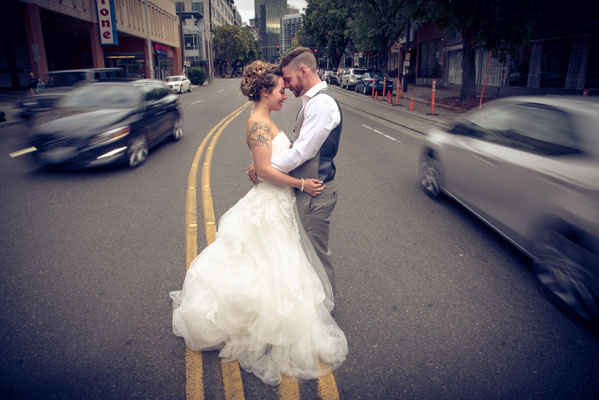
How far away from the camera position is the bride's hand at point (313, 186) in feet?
8.96

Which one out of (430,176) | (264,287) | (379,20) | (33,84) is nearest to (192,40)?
(379,20)

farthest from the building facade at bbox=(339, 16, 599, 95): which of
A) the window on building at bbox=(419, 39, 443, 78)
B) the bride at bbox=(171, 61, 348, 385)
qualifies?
the bride at bbox=(171, 61, 348, 385)

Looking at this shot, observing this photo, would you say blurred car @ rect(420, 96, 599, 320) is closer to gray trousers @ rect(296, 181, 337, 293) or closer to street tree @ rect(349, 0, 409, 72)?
gray trousers @ rect(296, 181, 337, 293)

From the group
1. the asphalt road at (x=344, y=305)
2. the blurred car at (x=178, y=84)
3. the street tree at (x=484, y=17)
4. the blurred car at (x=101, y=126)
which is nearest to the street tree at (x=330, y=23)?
the blurred car at (x=178, y=84)

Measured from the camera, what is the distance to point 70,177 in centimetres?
719

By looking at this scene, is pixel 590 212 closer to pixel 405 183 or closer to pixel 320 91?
pixel 320 91

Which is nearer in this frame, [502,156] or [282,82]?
[282,82]

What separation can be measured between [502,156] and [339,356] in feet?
9.92

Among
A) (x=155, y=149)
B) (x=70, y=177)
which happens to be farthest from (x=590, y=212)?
(x=155, y=149)

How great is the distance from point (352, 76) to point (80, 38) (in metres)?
30.7

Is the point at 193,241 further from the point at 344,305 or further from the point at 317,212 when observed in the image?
the point at 317,212

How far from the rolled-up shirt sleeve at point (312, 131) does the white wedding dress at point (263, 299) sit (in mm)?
148

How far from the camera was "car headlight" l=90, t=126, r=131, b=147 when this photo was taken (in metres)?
7.17

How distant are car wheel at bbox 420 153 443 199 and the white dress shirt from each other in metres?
3.76
